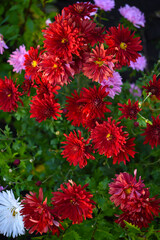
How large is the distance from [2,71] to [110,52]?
0.80 metres

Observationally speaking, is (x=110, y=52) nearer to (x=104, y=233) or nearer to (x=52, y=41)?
(x=52, y=41)

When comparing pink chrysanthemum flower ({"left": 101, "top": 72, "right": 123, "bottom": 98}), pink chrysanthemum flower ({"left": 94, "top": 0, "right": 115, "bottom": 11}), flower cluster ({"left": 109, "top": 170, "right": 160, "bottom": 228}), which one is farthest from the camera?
pink chrysanthemum flower ({"left": 94, "top": 0, "right": 115, "bottom": 11})

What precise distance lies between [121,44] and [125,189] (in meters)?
0.50

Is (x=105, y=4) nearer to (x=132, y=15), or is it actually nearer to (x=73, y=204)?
(x=132, y=15)

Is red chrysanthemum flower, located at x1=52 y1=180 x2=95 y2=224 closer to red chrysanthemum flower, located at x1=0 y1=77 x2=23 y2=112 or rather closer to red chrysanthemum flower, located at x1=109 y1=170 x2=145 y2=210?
red chrysanthemum flower, located at x1=109 y1=170 x2=145 y2=210

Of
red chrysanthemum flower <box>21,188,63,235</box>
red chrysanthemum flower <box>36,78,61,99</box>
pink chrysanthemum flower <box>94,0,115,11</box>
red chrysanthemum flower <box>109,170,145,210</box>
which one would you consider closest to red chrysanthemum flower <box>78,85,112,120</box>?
red chrysanthemum flower <box>36,78,61,99</box>

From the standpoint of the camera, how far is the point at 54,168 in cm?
131

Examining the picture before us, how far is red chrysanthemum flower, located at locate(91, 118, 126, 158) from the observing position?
0.82 meters

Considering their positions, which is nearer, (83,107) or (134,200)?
(134,200)

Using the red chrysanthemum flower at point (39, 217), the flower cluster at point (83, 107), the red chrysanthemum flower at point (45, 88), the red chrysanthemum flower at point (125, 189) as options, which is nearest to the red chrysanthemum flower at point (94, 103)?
the flower cluster at point (83, 107)

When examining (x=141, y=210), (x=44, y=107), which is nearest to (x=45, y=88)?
(x=44, y=107)

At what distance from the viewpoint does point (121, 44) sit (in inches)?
33.2

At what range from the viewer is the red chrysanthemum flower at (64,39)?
2.52 ft

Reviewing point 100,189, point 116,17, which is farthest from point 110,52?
point 116,17
